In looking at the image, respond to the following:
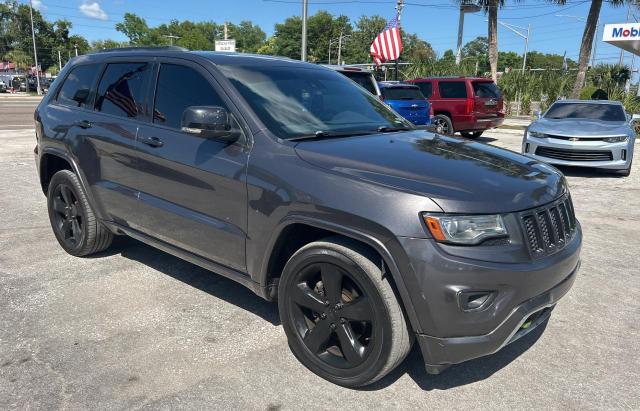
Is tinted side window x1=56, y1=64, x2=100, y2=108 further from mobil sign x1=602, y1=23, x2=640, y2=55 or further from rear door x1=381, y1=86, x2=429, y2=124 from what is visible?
mobil sign x1=602, y1=23, x2=640, y2=55

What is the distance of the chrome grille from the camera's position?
2545 millimetres

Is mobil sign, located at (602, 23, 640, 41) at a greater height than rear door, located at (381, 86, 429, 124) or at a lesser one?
greater

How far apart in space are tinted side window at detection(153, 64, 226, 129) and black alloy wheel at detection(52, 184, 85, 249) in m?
1.45

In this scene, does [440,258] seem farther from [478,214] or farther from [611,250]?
[611,250]

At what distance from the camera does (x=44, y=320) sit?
3521mm

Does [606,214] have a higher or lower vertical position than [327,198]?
lower

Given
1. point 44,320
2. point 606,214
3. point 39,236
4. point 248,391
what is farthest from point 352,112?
point 606,214

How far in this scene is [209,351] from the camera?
317 centimetres

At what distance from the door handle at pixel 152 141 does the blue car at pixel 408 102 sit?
9.29 metres

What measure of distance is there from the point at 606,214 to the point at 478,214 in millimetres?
5365

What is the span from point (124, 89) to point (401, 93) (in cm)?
980

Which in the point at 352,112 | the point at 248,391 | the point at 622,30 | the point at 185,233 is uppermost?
the point at 622,30

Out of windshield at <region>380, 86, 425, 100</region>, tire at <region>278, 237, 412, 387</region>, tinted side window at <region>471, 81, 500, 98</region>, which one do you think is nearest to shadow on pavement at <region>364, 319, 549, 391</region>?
tire at <region>278, 237, 412, 387</region>

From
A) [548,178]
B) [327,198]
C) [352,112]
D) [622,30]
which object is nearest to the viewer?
[327,198]
